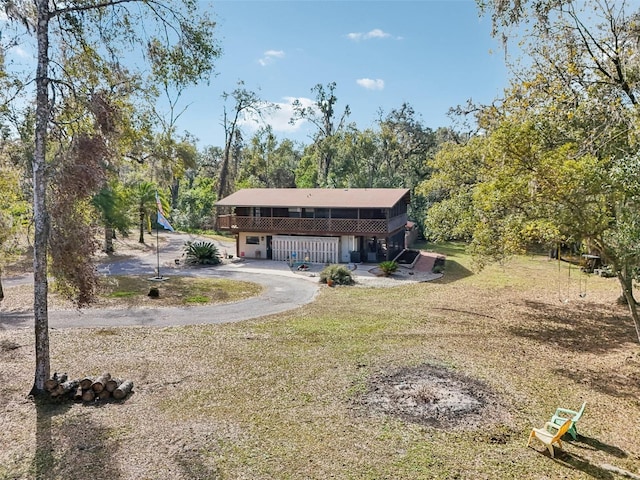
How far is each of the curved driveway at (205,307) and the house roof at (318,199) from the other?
15.4 feet

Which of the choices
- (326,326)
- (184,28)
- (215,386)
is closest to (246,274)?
(326,326)

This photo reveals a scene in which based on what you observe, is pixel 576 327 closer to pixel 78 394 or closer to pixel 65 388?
pixel 78 394

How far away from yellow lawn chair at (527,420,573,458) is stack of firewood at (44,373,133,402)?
8647mm

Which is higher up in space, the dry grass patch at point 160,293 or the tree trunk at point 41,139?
the tree trunk at point 41,139

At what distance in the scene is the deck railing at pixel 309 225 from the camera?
2872 cm

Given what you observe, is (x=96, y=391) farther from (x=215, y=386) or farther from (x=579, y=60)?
(x=579, y=60)

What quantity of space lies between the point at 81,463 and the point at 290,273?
780 inches

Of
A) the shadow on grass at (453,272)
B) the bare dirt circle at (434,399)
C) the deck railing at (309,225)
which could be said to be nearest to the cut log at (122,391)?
the bare dirt circle at (434,399)

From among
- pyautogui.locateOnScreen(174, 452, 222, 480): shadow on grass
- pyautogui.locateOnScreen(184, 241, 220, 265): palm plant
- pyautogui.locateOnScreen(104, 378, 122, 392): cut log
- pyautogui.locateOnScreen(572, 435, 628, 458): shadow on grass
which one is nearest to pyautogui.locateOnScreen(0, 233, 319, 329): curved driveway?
pyautogui.locateOnScreen(184, 241, 220, 265): palm plant

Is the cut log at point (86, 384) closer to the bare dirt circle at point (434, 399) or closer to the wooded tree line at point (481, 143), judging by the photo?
the wooded tree line at point (481, 143)

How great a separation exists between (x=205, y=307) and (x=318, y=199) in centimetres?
1497

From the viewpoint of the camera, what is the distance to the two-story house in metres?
29.3

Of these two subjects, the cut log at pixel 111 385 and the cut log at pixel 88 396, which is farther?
the cut log at pixel 111 385

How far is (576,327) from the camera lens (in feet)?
54.9
